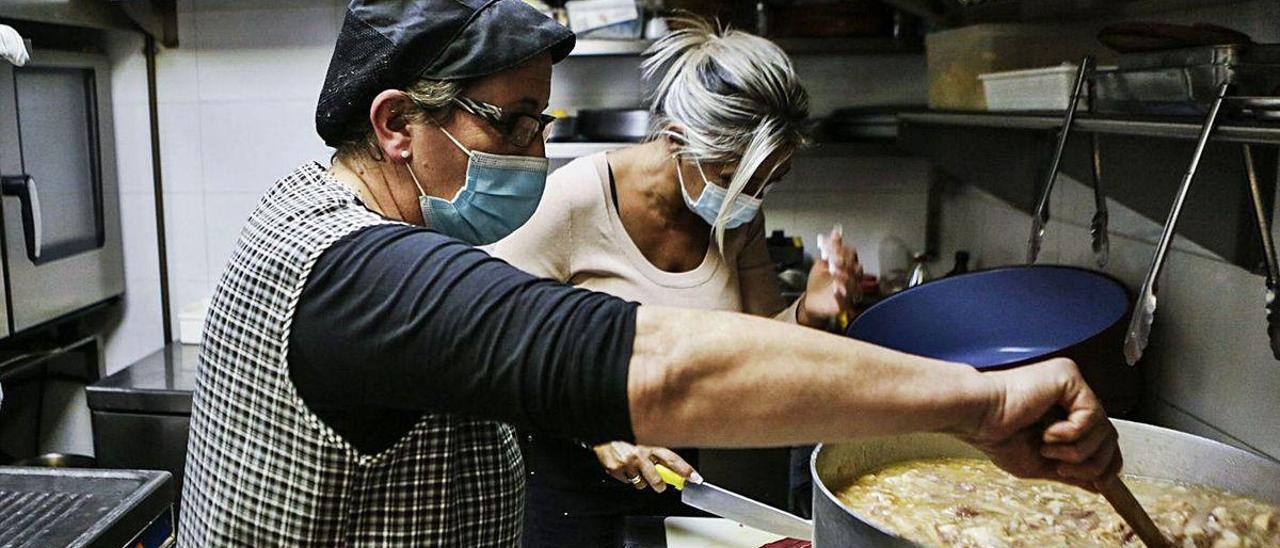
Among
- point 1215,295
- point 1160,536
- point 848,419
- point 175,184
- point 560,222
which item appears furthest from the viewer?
point 175,184

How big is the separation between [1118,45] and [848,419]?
2.80 ft

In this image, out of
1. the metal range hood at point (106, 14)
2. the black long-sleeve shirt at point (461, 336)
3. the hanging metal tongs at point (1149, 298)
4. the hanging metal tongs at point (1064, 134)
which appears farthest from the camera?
the metal range hood at point (106, 14)

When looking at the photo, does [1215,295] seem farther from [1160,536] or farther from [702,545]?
[702,545]

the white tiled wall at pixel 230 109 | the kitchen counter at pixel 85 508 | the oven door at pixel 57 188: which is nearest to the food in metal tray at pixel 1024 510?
the kitchen counter at pixel 85 508

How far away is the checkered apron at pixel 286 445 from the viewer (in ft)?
2.98

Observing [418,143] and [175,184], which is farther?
[175,184]

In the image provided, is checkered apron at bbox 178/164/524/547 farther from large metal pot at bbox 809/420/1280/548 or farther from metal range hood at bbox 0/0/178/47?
metal range hood at bbox 0/0/178/47

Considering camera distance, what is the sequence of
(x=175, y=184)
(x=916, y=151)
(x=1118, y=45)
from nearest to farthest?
(x=1118, y=45) < (x=916, y=151) < (x=175, y=184)

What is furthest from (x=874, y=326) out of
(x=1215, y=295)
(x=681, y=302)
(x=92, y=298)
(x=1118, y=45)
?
(x=92, y=298)

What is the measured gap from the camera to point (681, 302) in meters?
1.94

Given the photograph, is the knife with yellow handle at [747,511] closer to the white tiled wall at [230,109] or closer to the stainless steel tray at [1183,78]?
the stainless steel tray at [1183,78]

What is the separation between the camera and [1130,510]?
3.18 feet

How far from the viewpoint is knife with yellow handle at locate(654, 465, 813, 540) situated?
128 centimetres

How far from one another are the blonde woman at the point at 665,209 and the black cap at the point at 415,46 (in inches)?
31.2
